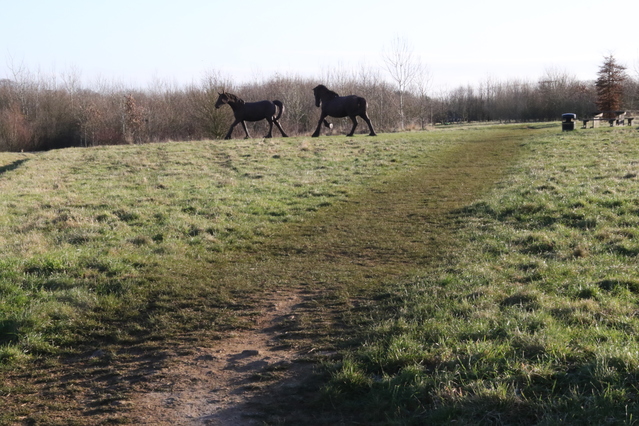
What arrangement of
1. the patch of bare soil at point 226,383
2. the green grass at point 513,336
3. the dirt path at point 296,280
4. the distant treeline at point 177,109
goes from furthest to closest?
the distant treeline at point 177,109 → the dirt path at point 296,280 → the patch of bare soil at point 226,383 → the green grass at point 513,336

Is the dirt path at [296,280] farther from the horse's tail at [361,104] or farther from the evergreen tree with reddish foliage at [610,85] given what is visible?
the evergreen tree with reddish foliage at [610,85]

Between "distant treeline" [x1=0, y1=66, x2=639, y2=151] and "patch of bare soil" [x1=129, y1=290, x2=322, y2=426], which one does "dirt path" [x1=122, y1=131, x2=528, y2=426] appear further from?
"distant treeline" [x1=0, y1=66, x2=639, y2=151]

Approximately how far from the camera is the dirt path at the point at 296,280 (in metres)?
3.91

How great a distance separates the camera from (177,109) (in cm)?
4947

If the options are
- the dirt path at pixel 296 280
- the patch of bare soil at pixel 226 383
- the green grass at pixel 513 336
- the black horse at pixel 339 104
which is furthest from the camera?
the black horse at pixel 339 104

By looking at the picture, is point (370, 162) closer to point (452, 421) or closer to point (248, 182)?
point (248, 182)

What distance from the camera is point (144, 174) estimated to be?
693 inches

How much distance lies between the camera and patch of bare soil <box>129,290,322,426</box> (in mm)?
3762

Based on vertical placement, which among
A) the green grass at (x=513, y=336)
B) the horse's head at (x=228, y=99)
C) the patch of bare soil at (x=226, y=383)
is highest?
the horse's head at (x=228, y=99)

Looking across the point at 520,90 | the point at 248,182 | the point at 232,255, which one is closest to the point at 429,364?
the point at 232,255

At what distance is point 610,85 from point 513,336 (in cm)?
5298

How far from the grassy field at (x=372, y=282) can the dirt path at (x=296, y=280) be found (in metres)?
0.07

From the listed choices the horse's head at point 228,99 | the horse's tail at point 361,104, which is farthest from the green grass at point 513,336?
the horse's head at point 228,99

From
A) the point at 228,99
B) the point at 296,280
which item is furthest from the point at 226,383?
the point at 228,99
